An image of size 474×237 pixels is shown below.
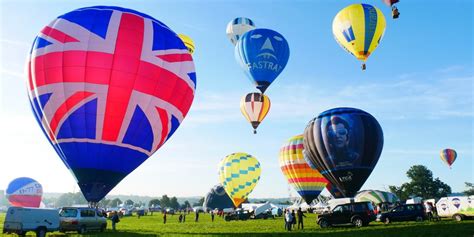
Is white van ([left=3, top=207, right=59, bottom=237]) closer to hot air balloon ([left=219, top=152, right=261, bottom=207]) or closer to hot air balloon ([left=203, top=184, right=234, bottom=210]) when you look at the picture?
hot air balloon ([left=219, top=152, right=261, bottom=207])

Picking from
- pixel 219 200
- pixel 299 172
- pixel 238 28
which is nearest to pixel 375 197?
pixel 299 172

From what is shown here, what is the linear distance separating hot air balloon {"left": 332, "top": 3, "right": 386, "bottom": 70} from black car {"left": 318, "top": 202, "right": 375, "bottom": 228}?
13663mm

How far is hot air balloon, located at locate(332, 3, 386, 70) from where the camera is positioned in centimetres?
3500

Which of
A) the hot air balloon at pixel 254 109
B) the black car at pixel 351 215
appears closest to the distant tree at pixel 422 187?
the hot air balloon at pixel 254 109

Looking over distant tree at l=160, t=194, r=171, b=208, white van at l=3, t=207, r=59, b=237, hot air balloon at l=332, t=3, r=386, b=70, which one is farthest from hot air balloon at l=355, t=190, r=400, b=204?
distant tree at l=160, t=194, r=171, b=208

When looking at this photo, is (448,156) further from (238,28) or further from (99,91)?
(99,91)

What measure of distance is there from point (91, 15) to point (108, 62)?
10.1 feet

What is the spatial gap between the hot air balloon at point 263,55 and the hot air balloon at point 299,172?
11.0m

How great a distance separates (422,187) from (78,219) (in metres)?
125

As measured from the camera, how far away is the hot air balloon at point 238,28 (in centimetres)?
5081

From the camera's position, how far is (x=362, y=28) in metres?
35.0

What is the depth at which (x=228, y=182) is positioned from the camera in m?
55.3

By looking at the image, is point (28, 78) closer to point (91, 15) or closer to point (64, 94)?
point (64, 94)

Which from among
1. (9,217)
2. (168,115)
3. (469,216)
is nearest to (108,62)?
(168,115)
